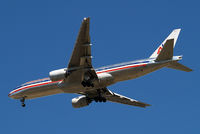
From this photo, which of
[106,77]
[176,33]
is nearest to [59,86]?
[106,77]

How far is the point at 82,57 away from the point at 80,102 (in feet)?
41.6

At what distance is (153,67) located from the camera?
4050 cm

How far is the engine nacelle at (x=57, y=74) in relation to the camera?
127 feet

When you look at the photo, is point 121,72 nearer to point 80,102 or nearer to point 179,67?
point 179,67

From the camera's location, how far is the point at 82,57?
1447 inches

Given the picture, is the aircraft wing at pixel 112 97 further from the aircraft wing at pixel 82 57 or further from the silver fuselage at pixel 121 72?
the aircraft wing at pixel 82 57

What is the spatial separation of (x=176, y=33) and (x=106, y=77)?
394 inches

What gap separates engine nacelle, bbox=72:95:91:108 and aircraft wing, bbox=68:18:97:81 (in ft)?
28.2

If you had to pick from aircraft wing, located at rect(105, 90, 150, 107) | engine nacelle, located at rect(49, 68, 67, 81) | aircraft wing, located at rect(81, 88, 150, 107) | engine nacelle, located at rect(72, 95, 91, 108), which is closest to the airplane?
engine nacelle, located at rect(49, 68, 67, 81)

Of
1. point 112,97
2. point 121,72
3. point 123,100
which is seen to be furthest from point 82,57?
point 123,100

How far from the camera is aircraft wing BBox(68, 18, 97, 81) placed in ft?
111

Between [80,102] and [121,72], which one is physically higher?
[121,72]

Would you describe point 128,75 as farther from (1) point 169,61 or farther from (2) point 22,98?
(2) point 22,98

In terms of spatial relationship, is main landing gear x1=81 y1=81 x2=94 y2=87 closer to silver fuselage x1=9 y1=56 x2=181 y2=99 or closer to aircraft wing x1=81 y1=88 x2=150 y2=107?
silver fuselage x1=9 y1=56 x2=181 y2=99
